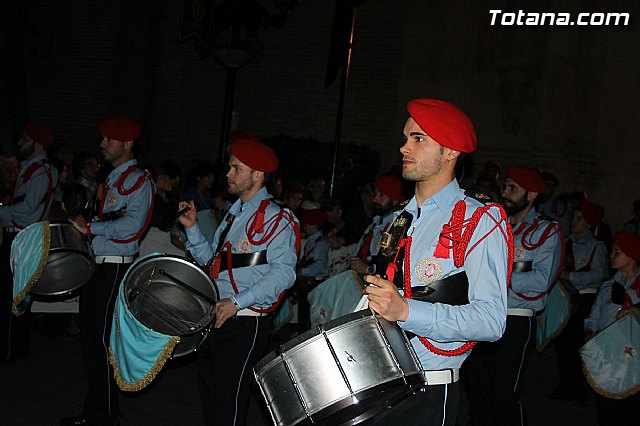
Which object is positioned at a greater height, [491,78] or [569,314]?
[491,78]

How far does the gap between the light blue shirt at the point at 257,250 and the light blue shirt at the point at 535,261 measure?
190 centimetres

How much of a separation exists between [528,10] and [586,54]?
4.45 feet

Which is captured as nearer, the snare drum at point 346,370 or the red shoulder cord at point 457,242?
the snare drum at point 346,370

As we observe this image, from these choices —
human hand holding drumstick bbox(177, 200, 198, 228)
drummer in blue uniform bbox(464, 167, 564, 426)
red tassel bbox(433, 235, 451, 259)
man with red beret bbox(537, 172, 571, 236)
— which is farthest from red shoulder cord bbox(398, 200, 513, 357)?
man with red beret bbox(537, 172, 571, 236)

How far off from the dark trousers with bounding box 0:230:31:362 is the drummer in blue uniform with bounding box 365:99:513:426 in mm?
5008

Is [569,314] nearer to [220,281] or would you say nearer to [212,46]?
[220,281]

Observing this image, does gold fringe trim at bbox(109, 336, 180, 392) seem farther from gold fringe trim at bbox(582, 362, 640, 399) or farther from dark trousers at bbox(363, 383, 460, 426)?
gold fringe trim at bbox(582, 362, 640, 399)

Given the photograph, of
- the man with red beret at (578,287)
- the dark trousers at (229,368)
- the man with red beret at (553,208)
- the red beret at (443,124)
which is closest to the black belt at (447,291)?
the red beret at (443,124)

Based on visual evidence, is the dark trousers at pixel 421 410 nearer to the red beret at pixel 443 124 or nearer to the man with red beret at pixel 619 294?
the red beret at pixel 443 124

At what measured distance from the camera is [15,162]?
834 cm

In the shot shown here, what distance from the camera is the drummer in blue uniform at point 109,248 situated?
5.89 m

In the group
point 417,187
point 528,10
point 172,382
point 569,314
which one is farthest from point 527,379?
point 528,10

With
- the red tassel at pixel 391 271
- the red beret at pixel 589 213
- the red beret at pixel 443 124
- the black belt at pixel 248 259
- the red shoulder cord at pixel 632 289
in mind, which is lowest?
the red shoulder cord at pixel 632 289

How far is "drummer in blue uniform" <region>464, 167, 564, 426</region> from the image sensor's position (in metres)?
5.90
